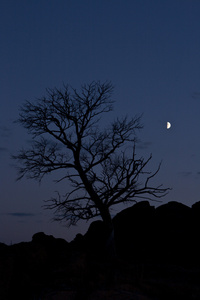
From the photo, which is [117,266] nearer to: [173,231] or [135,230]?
[135,230]

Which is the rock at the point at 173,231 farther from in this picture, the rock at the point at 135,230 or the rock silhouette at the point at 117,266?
the rock at the point at 135,230

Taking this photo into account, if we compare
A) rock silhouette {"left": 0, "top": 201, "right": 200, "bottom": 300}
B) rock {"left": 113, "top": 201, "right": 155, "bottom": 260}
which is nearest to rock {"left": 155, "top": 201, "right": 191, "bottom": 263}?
rock silhouette {"left": 0, "top": 201, "right": 200, "bottom": 300}

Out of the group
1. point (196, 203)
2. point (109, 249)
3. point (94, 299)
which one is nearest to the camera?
point (94, 299)

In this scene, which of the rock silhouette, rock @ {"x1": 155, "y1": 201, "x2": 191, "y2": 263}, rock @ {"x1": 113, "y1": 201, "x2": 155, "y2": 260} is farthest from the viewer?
rock @ {"x1": 113, "y1": 201, "x2": 155, "y2": 260}

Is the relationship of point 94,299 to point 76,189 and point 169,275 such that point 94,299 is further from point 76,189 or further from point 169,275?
point 76,189

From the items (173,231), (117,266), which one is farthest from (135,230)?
(117,266)

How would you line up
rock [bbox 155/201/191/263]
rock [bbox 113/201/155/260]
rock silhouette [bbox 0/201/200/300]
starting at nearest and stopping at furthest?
rock silhouette [bbox 0/201/200/300]
rock [bbox 155/201/191/263]
rock [bbox 113/201/155/260]

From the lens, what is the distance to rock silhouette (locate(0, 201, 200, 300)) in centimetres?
1295

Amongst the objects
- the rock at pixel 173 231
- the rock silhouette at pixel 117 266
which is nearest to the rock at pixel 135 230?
the rock silhouette at pixel 117 266

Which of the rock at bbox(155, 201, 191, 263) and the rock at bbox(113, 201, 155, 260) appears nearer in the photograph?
the rock at bbox(155, 201, 191, 263)

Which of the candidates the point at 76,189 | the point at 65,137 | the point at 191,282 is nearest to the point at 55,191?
the point at 76,189

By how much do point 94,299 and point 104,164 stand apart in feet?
34.5

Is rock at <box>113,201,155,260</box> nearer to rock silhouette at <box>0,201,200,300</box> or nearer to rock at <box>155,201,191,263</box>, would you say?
rock silhouette at <box>0,201,200,300</box>

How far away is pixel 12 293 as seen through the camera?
13.4 m
